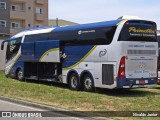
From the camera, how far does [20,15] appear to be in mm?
69625

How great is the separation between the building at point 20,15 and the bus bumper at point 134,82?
4630cm

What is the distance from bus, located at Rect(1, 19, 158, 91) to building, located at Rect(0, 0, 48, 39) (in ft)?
139

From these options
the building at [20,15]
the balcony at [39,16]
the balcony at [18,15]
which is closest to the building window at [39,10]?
the building at [20,15]

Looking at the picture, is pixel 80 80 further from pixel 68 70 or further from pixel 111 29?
pixel 111 29

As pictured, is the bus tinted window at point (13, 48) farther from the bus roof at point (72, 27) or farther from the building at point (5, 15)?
the building at point (5, 15)

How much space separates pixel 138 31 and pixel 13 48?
10734 mm

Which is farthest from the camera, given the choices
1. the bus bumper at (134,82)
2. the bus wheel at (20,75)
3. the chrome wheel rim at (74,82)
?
the bus wheel at (20,75)

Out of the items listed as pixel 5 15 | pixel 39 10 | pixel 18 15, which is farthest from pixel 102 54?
pixel 39 10

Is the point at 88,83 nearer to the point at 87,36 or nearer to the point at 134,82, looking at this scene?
the point at 87,36

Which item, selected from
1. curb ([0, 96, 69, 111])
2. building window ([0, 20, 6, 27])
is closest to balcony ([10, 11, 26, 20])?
building window ([0, 20, 6, 27])

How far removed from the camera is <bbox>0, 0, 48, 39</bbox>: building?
213ft

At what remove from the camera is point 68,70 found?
19.8 meters

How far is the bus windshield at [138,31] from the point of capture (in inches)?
663

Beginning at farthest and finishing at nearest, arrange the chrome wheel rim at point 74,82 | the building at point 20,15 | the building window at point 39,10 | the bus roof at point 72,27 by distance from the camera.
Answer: the building window at point 39,10 < the building at point 20,15 < the chrome wheel rim at point 74,82 < the bus roof at point 72,27
